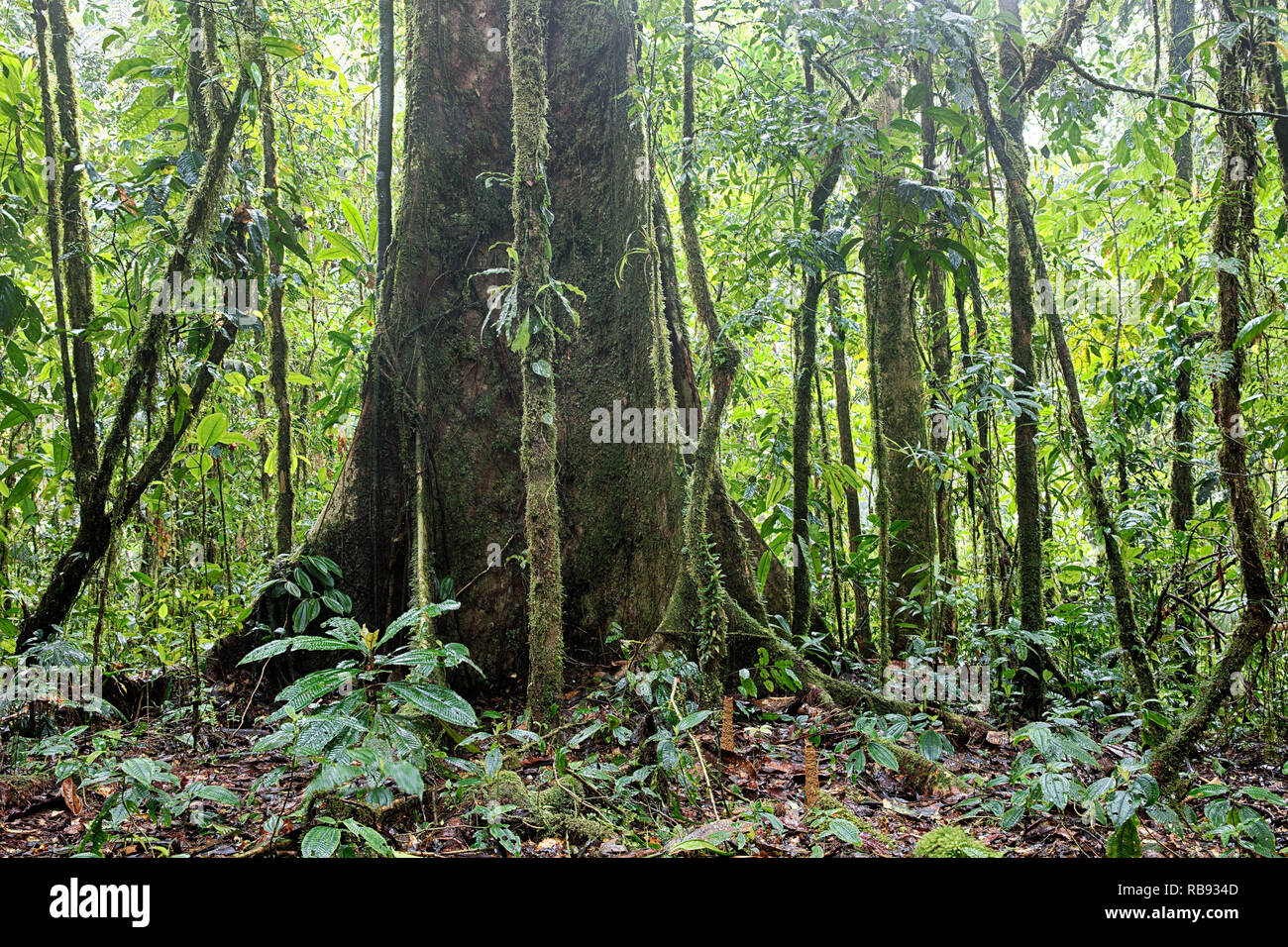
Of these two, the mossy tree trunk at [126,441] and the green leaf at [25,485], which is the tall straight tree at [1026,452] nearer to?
the mossy tree trunk at [126,441]

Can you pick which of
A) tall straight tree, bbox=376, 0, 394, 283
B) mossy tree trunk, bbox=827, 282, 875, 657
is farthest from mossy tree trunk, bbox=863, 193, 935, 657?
tall straight tree, bbox=376, 0, 394, 283

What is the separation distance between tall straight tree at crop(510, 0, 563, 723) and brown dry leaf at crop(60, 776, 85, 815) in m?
1.37

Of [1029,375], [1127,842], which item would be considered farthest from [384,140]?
[1127,842]

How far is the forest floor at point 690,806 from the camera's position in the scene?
2143 mm

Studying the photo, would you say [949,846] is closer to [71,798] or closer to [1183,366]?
[71,798]

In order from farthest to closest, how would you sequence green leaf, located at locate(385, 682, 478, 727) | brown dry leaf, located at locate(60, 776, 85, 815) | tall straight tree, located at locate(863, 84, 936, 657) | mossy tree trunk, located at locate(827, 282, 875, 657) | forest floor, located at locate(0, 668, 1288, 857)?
1. mossy tree trunk, located at locate(827, 282, 875, 657)
2. tall straight tree, located at locate(863, 84, 936, 657)
3. brown dry leaf, located at locate(60, 776, 85, 815)
4. forest floor, located at locate(0, 668, 1288, 857)
5. green leaf, located at locate(385, 682, 478, 727)

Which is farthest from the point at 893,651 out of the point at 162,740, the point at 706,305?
the point at 162,740

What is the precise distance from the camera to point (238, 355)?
4.22m

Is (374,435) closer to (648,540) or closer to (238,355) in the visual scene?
(238,355)

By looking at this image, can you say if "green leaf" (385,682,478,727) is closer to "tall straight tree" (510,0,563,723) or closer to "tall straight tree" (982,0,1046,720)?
"tall straight tree" (510,0,563,723)

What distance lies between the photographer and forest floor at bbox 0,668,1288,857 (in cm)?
214

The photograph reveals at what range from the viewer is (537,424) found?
280 cm

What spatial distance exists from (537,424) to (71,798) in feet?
5.96
